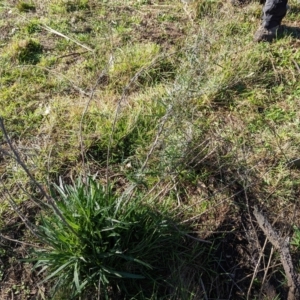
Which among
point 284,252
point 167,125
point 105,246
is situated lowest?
point 105,246

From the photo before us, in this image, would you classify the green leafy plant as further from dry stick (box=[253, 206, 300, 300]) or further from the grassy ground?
dry stick (box=[253, 206, 300, 300])

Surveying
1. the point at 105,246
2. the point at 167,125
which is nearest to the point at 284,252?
the point at 105,246

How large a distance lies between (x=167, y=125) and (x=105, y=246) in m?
1.10

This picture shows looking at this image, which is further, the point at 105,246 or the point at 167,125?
the point at 167,125

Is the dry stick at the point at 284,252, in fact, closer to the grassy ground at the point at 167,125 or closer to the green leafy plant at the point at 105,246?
the grassy ground at the point at 167,125

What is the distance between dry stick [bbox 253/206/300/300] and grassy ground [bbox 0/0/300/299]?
67 millimetres

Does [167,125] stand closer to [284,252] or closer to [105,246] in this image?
[105,246]

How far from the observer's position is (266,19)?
3734 mm

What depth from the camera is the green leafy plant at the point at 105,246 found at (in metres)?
2.19

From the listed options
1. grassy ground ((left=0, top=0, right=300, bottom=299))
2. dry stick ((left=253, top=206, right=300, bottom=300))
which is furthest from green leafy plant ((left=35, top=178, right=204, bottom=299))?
dry stick ((left=253, top=206, right=300, bottom=300))

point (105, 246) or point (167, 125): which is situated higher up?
point (167, 125)

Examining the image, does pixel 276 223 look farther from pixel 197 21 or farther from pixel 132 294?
pixel 197 21

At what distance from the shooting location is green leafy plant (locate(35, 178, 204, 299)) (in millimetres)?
2186

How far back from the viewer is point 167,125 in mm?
2984
